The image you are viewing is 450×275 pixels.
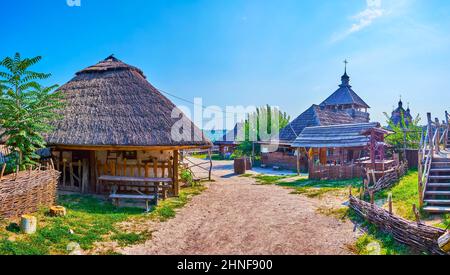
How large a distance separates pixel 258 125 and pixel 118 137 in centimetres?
2252

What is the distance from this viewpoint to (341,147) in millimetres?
18312

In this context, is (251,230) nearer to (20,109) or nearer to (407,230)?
(407,230)

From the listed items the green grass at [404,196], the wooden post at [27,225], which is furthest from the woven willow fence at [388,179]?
Result: the wooden post at [27,225]

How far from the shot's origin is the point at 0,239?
18.4ft

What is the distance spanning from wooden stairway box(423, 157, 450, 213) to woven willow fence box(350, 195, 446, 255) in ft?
5.16

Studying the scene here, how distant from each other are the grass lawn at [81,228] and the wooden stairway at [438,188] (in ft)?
24.0

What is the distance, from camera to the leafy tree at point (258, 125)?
29.2 metres

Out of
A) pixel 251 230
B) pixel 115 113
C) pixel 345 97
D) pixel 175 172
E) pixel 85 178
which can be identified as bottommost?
pixel 251 230

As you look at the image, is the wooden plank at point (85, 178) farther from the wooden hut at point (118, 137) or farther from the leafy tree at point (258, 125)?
the leafy tree at point (258, 125)

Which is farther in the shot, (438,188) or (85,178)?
(85,178)

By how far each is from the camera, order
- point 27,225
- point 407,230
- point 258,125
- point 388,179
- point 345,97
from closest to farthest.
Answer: point 407,230 < point 27,225 < point 388,179 < point 258,125 < point 345,97

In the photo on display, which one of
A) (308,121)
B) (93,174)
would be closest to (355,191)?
(93,174)
